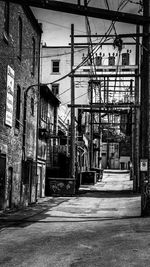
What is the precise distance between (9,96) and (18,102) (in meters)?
2.49

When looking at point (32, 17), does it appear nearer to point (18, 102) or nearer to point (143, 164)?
point (18, 102)

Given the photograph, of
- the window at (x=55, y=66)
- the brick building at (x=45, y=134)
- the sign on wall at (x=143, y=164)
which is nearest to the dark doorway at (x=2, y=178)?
the sign on wall at (x=143, y=164)

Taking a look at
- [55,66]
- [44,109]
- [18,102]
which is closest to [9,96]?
[18,102]

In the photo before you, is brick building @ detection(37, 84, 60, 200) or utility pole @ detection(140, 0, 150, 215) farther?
brick building @ detection(37, 84, 60, 200)

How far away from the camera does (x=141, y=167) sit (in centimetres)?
1636

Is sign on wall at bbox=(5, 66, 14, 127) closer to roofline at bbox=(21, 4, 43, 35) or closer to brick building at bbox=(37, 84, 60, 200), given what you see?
roofline at bbox=(21, 4, 43, 35)

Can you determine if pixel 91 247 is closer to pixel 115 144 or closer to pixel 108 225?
pixel 108 225

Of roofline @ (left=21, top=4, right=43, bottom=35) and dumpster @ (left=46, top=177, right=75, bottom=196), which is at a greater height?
roofline @ (left=21, top=4, right=43, bottom=35)

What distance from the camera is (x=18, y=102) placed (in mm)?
21422

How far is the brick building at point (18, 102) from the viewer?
1838 centimetres

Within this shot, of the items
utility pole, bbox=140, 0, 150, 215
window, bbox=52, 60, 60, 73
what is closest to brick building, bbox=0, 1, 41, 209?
utility pole, bbox=140, 0, 150, 215

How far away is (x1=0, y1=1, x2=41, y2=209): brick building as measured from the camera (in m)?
18.4

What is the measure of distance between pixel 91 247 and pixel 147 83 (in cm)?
863

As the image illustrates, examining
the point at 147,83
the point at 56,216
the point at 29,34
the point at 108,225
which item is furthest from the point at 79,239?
the point at 29,34
